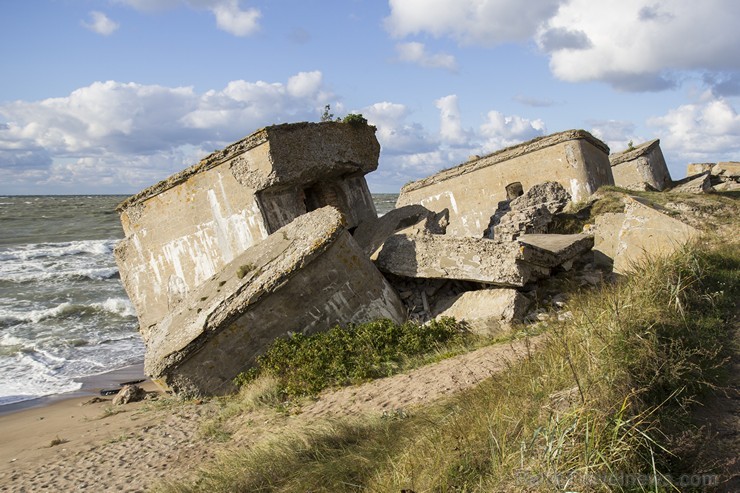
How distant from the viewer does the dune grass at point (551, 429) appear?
3113 mm

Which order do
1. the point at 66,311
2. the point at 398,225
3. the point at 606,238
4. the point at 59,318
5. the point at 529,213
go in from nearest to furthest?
the point at 606,238, the point at 398,225, the point at 529,213, the point at 59,318, the point at 66,311

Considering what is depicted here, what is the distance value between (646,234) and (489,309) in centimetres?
289

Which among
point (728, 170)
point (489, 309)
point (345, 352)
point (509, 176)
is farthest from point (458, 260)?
point (728, 170)

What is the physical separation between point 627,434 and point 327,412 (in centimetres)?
296

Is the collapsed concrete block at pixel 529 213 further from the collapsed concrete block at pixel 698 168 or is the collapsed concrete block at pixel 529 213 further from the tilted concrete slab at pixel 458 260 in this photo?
the collapsed concrete block at pixel 698 168


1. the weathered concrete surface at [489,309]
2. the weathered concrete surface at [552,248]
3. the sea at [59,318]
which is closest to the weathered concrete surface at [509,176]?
the weathered concrete surface at [552,248]

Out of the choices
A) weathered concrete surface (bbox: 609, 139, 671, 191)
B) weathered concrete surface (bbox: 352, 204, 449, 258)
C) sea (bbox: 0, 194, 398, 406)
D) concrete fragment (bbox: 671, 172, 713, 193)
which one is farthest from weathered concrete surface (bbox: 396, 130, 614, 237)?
sea (bbox: 0, 194, 398, 406)

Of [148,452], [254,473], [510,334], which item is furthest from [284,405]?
[510,334]

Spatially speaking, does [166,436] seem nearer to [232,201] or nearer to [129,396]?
[129,396]

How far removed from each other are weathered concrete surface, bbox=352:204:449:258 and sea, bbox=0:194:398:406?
16.7ft

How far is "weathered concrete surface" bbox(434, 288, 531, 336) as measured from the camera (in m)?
7.05

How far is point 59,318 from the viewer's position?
15.3 metres

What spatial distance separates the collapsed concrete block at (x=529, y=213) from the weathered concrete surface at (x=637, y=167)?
5684mm

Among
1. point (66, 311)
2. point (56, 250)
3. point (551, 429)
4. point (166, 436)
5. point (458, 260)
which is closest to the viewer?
point (551, 429)
